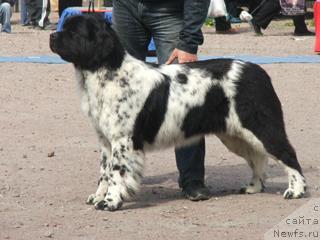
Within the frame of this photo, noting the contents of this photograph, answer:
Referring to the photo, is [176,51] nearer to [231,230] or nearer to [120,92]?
[120,92]

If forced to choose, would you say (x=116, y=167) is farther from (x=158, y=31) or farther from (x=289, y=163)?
(x=289, y=163)

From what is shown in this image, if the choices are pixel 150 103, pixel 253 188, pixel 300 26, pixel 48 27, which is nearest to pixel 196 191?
pixel 253 188

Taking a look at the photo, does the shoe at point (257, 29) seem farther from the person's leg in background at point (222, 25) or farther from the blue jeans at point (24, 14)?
the blue jeans at point (24, 14)

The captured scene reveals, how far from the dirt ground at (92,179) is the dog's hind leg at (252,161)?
97 millimetres

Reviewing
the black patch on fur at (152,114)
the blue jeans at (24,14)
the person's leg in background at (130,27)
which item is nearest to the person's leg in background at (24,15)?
the blue jeans at (24,14)

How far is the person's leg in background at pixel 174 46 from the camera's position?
21.9ft

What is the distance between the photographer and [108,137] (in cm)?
633

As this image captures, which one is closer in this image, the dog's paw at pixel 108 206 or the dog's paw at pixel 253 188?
the dog's paw at pixel 108 206

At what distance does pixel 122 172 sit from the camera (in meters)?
6.34

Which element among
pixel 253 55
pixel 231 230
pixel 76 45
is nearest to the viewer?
pixel 231 230

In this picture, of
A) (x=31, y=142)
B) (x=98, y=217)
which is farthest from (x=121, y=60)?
(x=31, y=142)

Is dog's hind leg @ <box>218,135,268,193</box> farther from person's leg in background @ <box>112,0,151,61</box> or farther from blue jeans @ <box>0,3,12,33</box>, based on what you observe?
blue jeans @ <box>0,3,12,33</box>

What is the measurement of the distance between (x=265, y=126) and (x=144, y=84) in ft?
3.17

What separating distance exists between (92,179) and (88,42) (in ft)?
4.98
